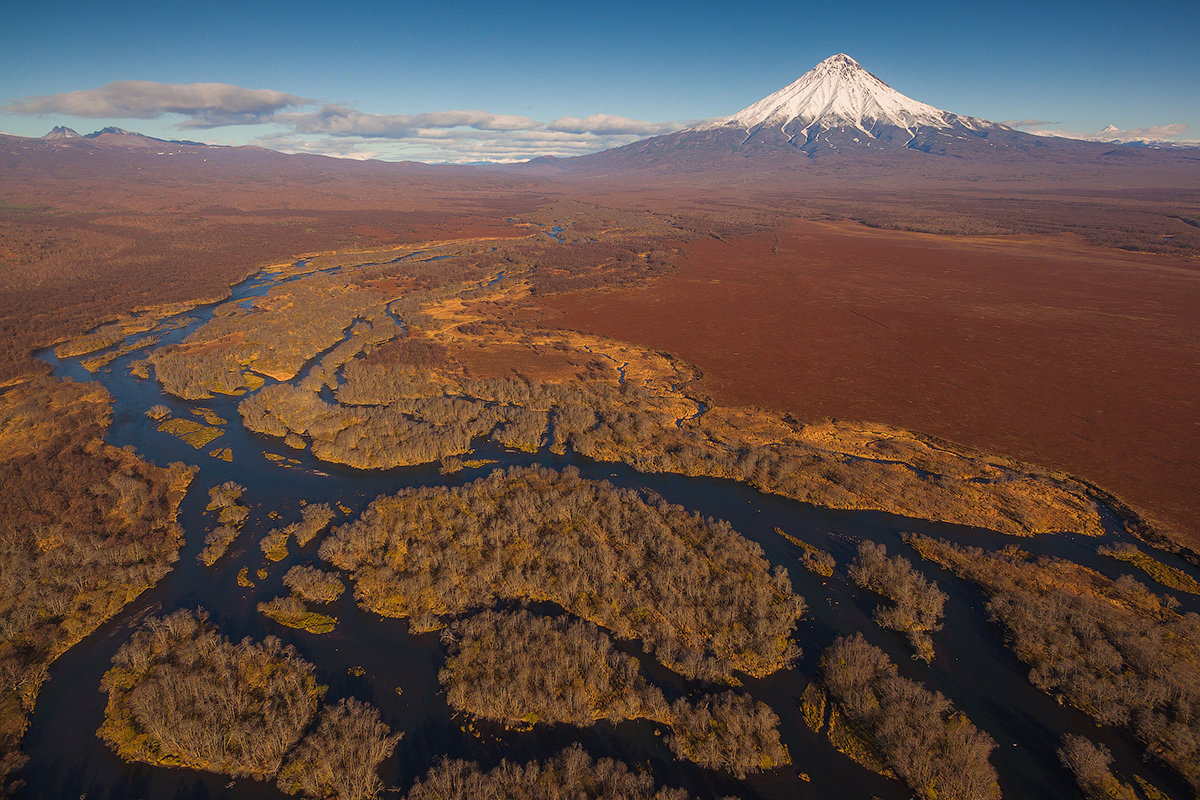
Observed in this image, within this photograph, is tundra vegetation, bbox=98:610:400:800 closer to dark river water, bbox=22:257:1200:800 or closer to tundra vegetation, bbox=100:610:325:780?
tundra vegetation, bbox=100:610:325:780

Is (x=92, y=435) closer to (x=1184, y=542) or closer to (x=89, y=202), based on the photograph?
(x=1184, y=542)

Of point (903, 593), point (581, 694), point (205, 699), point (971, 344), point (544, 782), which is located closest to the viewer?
point (544, 782)

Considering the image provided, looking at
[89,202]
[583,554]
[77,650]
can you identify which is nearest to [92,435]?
[77,650]

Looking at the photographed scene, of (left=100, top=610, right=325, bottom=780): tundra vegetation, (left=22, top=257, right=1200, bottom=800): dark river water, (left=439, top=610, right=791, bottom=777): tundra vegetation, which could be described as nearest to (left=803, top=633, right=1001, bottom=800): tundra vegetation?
(left=22, top=257, right=1200, bottom=800): dark river water

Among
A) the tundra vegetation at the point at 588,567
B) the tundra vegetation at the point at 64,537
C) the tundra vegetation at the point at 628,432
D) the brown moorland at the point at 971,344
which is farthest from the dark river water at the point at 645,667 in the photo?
the brown moorland at the point at 971,344

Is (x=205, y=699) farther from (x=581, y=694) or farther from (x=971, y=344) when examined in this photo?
(x=971, y=344)

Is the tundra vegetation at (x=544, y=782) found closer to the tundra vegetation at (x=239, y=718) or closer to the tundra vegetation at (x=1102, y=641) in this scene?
the tundra vegetation at (x=239, y=718)

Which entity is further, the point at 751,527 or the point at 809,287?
the point at 809,287

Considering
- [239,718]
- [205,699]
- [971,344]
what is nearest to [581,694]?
[239,718]

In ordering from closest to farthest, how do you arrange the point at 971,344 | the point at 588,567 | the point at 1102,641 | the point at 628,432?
the point at 1102,641, the point at 588,567, the point at 628,432, the point at 971,344
